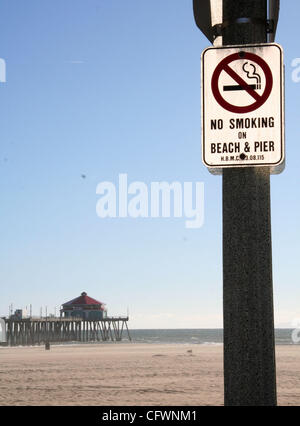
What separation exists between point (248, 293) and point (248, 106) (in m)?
0.69

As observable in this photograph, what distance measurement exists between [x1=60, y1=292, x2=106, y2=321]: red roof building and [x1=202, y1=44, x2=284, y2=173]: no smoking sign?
362ft

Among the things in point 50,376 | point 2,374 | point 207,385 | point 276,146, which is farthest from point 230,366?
point 2,374

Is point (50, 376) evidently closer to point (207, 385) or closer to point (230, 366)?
point (207, 385)

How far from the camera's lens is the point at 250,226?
2.25 metres

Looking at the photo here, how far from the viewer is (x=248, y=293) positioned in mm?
2199

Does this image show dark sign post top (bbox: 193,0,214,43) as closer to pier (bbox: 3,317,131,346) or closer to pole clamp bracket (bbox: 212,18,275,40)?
pole clamp bracket (bbox: 212,18,275,40)

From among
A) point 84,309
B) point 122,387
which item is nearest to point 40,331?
point 84,309

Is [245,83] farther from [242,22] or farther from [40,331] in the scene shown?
[40,331]

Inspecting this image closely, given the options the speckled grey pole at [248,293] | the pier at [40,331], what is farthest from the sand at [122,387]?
the pier at [40,331]

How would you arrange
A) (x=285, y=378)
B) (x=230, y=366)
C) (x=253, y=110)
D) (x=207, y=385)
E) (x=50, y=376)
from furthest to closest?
1. (x=50, y=376)
2. (x=285, y=378)
3. (x=207, y=385)
4. (x=253, y=110)
5. (x=230, y=366)

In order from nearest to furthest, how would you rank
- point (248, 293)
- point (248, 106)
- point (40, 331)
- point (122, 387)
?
point (248, 293), point (248, 106), point (122, 387), point (40, 331)

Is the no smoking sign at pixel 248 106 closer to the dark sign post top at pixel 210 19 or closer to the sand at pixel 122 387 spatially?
the dark sign post top at pixel 210 19

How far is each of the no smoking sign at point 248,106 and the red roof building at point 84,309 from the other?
4343 inches
